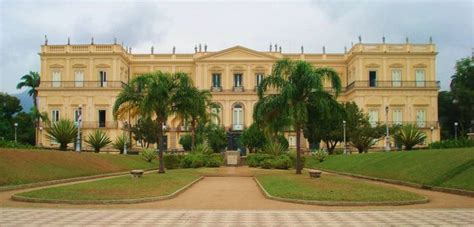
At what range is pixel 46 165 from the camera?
2753 cm

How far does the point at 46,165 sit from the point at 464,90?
57579mm

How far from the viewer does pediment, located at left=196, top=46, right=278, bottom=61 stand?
247 feet

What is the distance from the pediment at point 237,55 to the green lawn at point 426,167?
39.5 m

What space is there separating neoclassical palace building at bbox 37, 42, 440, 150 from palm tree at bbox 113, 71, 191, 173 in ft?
117

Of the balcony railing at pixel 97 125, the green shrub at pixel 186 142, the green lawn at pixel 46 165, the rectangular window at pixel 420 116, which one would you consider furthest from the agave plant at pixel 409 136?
the balcony railing at pixel 97 125

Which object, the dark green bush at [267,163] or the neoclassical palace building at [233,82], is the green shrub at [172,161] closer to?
the dark green bush at [267,163]

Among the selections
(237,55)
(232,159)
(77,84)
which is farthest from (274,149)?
(77,84)

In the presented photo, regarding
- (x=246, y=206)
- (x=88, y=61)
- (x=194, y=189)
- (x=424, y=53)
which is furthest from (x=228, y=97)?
(x=246, y=206)

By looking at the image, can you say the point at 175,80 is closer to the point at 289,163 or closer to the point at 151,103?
the point at 151,103

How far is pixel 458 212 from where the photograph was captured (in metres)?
15.0

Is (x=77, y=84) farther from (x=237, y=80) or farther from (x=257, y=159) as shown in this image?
(x=257, y=159)

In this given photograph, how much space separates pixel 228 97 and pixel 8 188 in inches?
2126

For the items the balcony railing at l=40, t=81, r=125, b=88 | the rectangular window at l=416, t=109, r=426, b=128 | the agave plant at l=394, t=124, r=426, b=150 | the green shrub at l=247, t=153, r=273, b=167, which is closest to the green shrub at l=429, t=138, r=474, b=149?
the agave plant at l=394, t=124, r=426, b=150

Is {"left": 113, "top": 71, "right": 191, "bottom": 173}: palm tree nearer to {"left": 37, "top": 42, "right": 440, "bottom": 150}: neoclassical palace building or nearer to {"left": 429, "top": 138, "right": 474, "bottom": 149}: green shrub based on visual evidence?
{"left": 429, "top": 138, "right": 474, "bottom": 149}: green shrub
